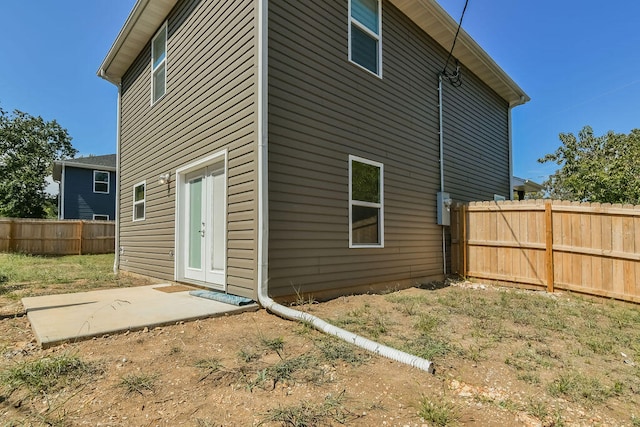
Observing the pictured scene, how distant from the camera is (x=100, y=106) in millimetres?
21516

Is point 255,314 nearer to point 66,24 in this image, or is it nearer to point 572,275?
point 572,275

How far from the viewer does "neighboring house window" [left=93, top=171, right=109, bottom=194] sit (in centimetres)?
1931

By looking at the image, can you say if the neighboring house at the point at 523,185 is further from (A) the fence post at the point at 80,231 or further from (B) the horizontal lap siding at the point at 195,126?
(A) the fence post at the point at 80,231

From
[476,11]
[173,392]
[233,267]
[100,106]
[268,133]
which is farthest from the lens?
[100,106]

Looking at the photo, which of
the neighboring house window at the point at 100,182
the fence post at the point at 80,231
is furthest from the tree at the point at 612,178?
the neighboring house window at the point at 100,182

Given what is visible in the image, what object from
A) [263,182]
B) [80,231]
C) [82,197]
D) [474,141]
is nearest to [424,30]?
[474,141]

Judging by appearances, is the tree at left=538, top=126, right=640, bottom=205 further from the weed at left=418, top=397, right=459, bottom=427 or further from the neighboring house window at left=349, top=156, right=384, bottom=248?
the weed at left=418, top=397, right=459, bottom=427

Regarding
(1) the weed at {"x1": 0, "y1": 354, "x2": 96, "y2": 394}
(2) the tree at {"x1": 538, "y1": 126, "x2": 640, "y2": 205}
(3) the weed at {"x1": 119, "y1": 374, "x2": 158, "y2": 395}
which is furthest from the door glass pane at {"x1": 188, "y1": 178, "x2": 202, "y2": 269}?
(2) the tree at {"x1": 538, "y1": 126, "x2": 640, "y2": 205}

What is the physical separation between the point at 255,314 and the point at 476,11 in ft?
21.1

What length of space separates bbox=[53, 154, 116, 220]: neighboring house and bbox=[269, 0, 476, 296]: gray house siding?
18.3 m

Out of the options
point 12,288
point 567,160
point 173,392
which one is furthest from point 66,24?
point 567,160

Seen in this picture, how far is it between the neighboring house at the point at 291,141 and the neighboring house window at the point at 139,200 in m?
0.07

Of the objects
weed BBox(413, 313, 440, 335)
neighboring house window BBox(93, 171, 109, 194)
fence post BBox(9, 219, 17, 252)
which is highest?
neighboring house window BBox(93, 171, 109, 194)

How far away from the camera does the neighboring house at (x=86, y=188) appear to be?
60.7ft
